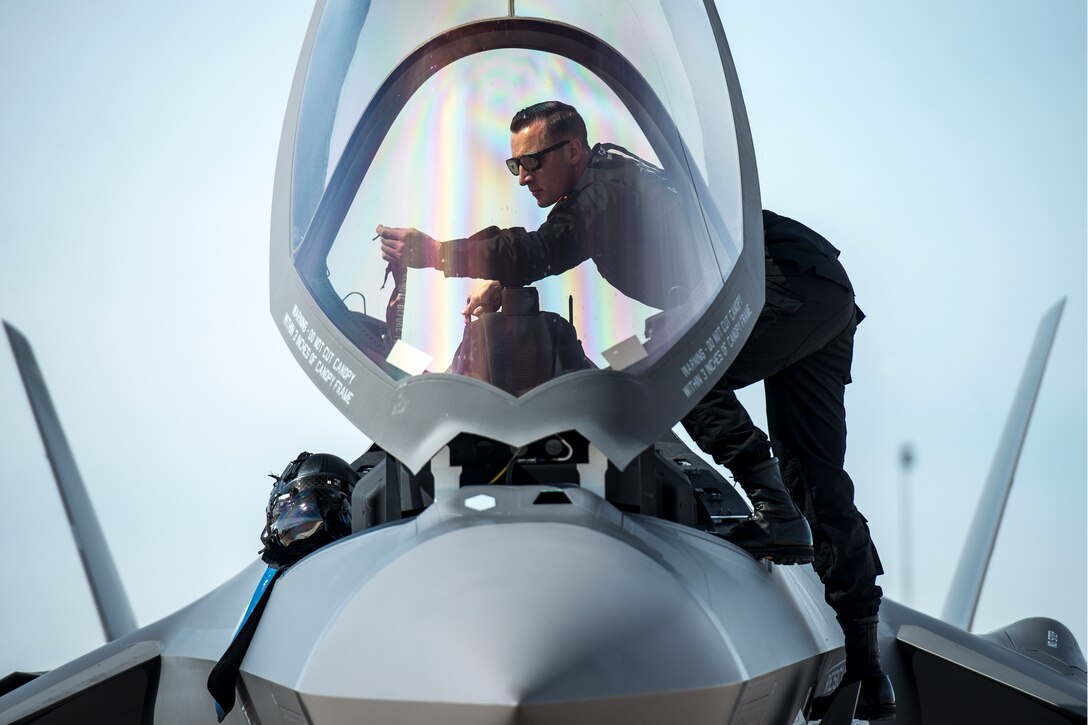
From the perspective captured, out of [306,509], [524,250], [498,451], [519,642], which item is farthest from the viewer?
[306,509]

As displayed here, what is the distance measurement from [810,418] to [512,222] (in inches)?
79.8

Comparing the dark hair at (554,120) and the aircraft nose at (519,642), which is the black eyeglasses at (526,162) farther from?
the aircraft nose at (519,642)

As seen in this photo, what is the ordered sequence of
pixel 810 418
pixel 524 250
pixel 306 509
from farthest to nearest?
pixel 810 418
pixel 306 509
pixel 524 250

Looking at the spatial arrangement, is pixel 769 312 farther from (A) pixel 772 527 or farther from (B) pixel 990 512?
(B) pixel 990 512

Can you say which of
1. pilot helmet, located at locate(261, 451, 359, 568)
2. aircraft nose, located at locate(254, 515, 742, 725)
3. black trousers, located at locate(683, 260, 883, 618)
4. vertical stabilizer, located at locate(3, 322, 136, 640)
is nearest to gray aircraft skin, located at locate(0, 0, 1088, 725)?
aircraft nose, located at locate(254, 515, 742, 725)

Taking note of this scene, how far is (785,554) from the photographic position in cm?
352

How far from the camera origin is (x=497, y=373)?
3127 mm

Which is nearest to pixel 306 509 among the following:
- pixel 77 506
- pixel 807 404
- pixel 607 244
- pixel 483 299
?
pixel 483 299

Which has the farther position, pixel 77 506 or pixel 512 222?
pixel 77 506

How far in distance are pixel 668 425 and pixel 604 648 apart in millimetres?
890

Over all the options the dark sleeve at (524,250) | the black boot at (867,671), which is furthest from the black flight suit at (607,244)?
the black boot at (867,671)

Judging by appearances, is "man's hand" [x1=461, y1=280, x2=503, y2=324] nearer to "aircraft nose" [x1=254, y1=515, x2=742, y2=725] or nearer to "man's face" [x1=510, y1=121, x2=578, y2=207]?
"man's face" [x1=510, y1=121, x2=578, y2=207]

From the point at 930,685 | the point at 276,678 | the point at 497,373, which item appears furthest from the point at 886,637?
the point at 276,678

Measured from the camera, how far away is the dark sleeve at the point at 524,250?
10.8 feet
